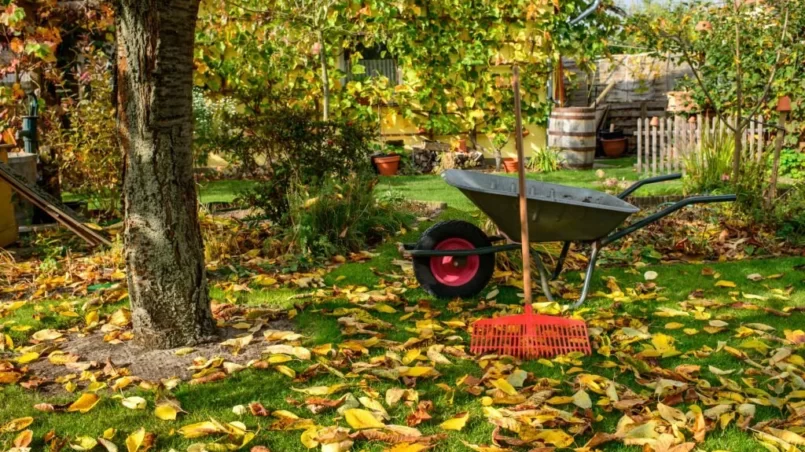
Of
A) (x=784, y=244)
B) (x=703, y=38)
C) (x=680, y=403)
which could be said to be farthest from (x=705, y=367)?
(x=703, y=38)

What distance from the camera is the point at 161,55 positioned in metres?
3.55

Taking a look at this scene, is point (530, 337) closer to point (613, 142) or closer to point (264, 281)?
point (264, 281)

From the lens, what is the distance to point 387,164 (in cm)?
1186

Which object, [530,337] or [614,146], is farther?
[614,146]

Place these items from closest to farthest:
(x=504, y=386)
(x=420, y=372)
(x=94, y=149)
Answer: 1. (x=504, y=386)
2. (x=420, y=372)
3. (x=94, y=149)

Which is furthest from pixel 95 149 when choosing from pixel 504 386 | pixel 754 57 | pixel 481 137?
pixel 754 57

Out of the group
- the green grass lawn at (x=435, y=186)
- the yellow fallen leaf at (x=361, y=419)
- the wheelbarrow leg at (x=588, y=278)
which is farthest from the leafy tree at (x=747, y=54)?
the yellow fallen leaf at (x=361, y=419)

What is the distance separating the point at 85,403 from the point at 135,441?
0.48 metres

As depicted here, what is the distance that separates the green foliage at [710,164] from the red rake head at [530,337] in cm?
396

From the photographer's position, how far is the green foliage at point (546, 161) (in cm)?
1230

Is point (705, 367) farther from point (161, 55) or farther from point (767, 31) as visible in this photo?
point (767, 31)

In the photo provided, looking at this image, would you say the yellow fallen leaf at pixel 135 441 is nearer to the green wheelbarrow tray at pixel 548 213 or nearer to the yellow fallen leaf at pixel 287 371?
the yellow fallen leaf at pixel 287 371

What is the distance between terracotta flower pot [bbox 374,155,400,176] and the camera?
38.8ft

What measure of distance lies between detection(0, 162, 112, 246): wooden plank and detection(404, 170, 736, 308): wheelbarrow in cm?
258
